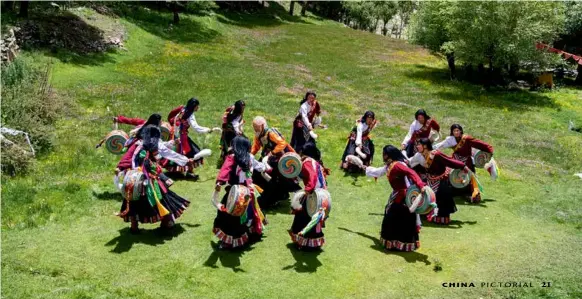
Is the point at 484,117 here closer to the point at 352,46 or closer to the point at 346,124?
the point at 346,124

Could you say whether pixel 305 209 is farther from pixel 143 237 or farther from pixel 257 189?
pixel 143 237

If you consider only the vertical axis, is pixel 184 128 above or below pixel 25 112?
above

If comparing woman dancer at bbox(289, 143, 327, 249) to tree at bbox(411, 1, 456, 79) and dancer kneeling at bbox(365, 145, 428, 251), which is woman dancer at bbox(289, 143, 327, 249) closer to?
dancer kneeling at bbox(365, 145, 428, 251)

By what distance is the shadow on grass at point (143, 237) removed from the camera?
10.5 m

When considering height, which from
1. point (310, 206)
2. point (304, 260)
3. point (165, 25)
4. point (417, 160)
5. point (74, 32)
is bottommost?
point (304, 260)

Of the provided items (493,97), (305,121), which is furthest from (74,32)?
(493,97)

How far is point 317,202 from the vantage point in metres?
9.73

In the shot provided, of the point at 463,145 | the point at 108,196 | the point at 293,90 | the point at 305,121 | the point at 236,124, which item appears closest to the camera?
the point at 108,196

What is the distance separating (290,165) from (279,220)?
8.87 ft

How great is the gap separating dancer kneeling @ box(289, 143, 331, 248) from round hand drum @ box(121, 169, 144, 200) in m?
3.23

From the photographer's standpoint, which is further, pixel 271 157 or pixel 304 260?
pixel 271 157

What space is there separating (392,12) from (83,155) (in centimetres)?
8299

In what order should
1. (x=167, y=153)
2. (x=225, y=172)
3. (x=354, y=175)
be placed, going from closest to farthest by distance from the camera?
(x=225, y=172) < (x=167, y=153) < (x=354, y=175)

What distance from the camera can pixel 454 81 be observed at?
38.1 metres
